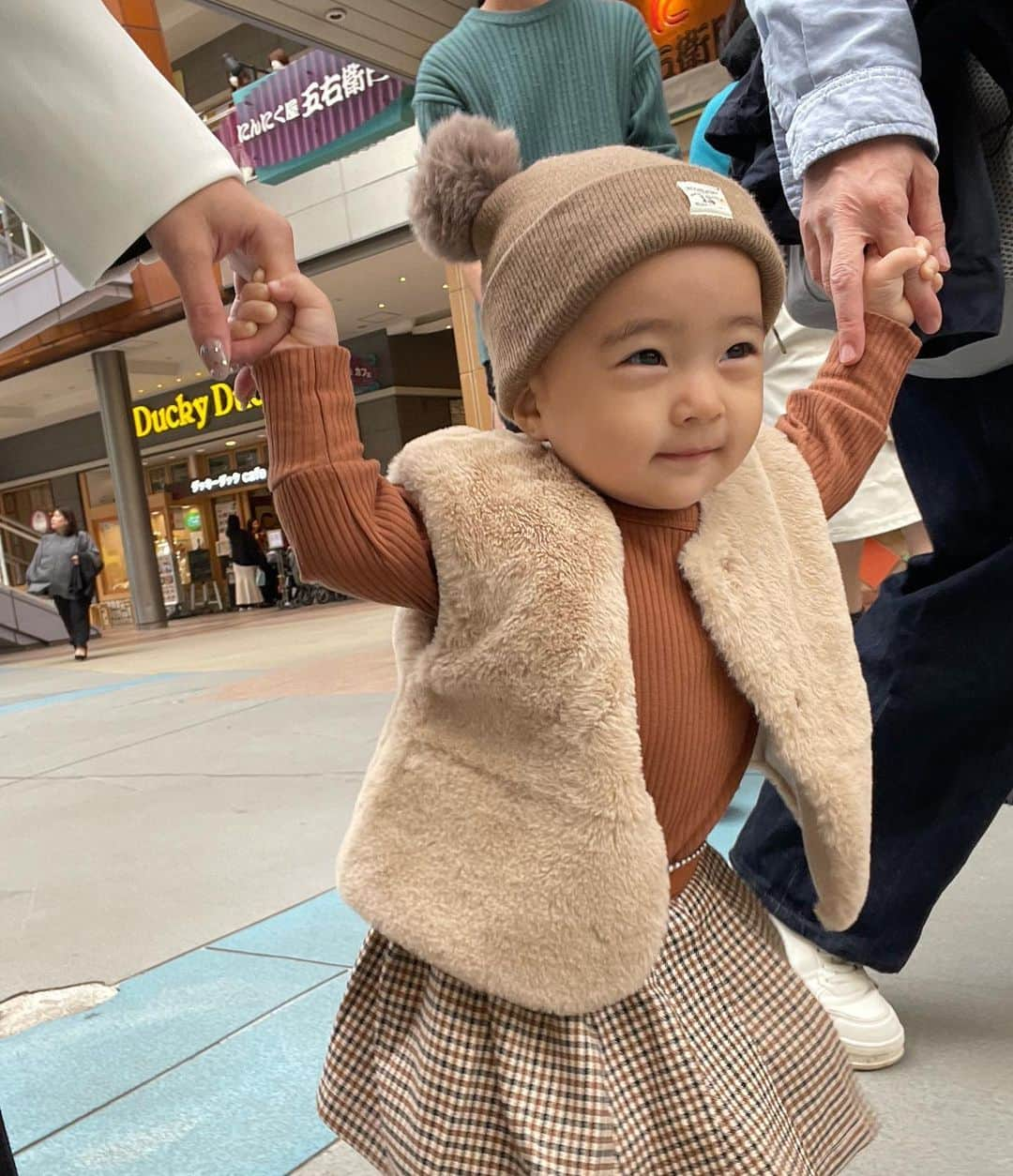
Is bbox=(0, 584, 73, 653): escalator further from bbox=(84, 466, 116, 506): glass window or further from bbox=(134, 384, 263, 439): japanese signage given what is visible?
bbox=(84, 466, 116, 506): glass window

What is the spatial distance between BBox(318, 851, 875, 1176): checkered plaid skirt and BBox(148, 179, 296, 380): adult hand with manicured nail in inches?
24.5

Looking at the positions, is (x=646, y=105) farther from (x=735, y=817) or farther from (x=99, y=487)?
(x=99, y=487)

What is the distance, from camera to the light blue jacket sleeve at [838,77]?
1.20 meters

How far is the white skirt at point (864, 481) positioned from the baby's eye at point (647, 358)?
1734mm

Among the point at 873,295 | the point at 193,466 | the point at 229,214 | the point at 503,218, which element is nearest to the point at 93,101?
the point at 229,214

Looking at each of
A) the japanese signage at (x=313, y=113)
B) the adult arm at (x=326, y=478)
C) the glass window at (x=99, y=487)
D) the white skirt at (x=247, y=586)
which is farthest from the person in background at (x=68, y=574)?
the glass window at (x=99, y=487)

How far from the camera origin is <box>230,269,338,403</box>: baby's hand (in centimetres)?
99

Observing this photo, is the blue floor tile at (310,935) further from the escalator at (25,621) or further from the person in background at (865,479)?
the escalator at (25,621)

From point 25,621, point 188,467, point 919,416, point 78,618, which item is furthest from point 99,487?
point 919,416

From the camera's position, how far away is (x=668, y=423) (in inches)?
40.4

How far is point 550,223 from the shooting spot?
1038mm

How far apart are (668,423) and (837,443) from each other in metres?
0.34

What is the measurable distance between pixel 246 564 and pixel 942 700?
19578mm

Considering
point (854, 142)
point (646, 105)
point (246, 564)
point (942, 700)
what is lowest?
point (246, 564)
